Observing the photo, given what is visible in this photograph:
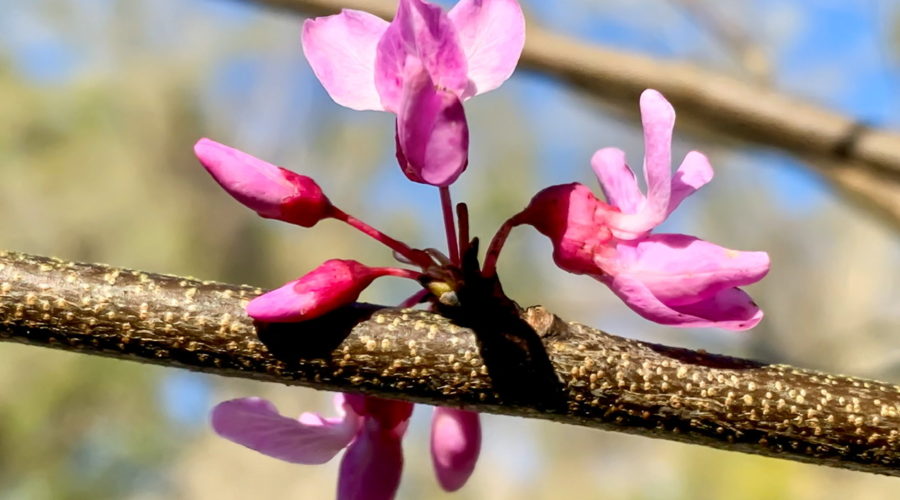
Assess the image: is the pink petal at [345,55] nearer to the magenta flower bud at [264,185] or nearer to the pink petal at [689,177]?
the magenta flower bud at [264,185]

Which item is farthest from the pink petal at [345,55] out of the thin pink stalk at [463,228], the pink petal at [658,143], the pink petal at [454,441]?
the pink petal at [454,441]

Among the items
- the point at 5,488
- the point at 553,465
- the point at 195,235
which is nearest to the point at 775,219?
the point at 553,465

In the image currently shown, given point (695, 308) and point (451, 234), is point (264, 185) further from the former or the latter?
point (695, 308)

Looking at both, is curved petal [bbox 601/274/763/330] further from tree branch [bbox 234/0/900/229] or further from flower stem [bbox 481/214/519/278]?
tree branch [bbox 234/0/900/229]

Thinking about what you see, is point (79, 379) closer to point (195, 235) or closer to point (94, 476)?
point (94, 476)

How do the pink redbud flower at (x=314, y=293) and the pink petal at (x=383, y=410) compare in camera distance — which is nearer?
the pink redbud flower at (x=314, y=293)

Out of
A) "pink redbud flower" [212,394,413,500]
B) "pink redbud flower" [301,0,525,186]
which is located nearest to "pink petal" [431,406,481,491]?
"pink redbud flower" [212,394,413,500]
